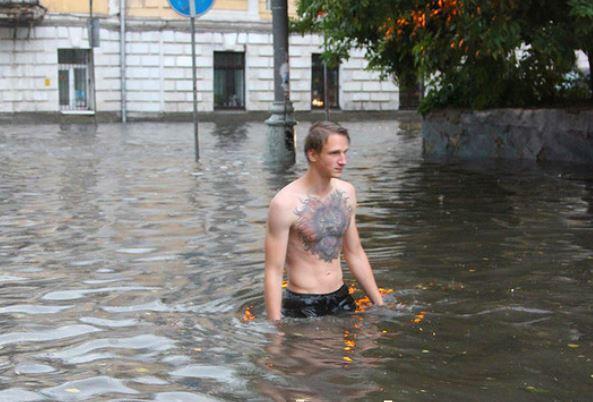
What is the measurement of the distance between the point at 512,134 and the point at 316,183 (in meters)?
12.6

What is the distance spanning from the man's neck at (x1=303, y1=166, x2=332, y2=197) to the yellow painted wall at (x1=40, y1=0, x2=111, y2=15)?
36.8 m

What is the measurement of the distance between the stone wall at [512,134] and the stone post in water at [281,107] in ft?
10.1

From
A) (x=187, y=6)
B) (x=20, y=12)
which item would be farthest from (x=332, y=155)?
(x=20, y=12)

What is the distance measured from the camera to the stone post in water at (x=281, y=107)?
57.4ft

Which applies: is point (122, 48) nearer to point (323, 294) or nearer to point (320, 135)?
point (323, 294)

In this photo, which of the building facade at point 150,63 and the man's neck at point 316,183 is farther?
the building facade at point 150,63

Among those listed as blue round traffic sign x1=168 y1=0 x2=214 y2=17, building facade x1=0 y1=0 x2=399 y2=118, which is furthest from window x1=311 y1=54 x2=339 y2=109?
blue round traffic sign x1=168 y1=0 x2=214 y2=17

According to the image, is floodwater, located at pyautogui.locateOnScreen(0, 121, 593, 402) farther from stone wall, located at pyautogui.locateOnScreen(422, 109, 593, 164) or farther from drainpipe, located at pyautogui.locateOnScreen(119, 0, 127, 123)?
drainpipe, located at pyautogui.locateOnScreen(119, 0, 127, 123)

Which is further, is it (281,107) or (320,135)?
(281,107)

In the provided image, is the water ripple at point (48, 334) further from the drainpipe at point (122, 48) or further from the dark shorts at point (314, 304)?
the drainpipe at point (122, 48)

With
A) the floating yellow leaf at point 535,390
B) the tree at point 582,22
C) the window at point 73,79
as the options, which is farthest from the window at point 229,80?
the floating yellow leaf at point 535,390

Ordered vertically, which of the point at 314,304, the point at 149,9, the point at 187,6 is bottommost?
the point at 314,304

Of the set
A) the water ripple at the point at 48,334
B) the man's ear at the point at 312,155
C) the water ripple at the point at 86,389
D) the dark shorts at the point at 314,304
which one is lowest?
the water ripple at the point at 48,334

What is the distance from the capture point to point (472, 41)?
14555 millimetres
